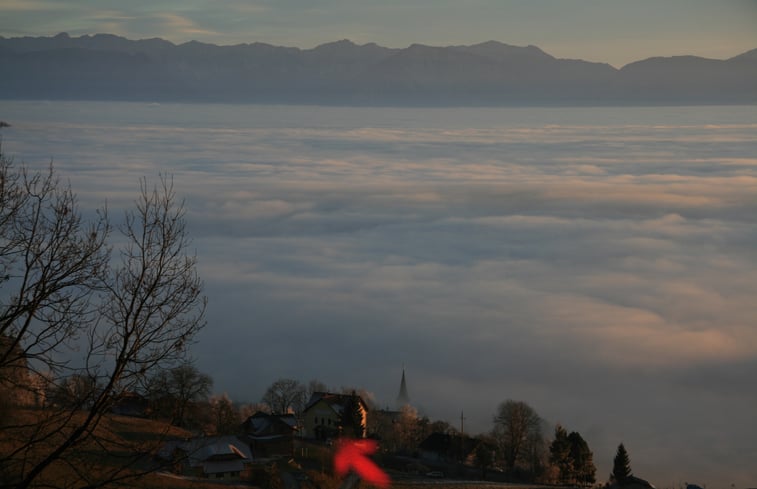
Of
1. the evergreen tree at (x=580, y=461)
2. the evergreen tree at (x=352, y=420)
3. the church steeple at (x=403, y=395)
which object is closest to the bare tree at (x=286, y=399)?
the evergreen tree at (x=352, y=420)

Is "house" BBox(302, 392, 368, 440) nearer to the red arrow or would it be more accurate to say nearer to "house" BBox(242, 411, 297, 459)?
Answer: "house" BBox(242, 411, 297, 459)

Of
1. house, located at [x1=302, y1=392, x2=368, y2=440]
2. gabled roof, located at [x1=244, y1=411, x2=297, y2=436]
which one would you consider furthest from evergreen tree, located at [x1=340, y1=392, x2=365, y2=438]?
gabled roof, located at [x1=244, y1=411, x2=297, y2=436]

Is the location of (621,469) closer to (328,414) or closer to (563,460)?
(563,460)

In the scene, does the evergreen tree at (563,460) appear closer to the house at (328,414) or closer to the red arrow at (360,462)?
the red arrow at (360,462)

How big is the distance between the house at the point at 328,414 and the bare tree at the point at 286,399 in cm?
575

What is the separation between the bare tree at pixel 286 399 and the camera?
43312 millimetres

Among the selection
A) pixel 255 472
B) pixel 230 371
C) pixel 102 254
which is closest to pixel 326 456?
pixel 255 472

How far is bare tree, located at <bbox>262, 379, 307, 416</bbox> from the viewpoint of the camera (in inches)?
1705

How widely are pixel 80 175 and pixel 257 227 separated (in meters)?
44.2

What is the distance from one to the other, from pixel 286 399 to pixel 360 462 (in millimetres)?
21150

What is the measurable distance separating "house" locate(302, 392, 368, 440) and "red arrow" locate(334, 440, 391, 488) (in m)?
2.96

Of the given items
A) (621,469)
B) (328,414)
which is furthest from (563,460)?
(328,414)

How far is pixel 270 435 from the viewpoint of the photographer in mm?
27938

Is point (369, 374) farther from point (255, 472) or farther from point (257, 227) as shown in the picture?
point (257, 227)
